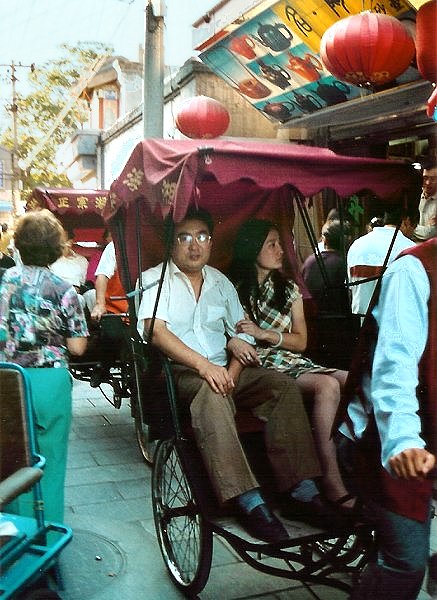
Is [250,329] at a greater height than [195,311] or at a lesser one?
lesser

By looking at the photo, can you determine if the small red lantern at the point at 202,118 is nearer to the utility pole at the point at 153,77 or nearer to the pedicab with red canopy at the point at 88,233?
the utility pole at the point at 153,77

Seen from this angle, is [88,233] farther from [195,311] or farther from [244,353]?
[244,353]

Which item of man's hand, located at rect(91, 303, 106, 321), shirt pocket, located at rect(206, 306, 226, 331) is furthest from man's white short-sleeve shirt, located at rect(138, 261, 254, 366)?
man's hand, located at rect(91, 303, 106, 321)

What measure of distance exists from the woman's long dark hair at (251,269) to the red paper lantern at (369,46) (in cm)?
215

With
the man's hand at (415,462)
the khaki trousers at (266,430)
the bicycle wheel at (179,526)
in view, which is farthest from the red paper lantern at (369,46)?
the man's hand at (415,462)

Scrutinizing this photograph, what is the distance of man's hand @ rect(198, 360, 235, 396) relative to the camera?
3186 mm

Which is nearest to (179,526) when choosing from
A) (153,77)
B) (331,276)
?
(331,276)

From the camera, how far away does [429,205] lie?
148 inches

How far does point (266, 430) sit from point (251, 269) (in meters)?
1.32

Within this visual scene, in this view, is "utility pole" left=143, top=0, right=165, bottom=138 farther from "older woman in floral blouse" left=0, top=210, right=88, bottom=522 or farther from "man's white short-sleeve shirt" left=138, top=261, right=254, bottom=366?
"older woman in floral blouse" left=0, top=210, right=88, bottom=522

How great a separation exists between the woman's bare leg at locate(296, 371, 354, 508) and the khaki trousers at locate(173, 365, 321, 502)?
141 mm

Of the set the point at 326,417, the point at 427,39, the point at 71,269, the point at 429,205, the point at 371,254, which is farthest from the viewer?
the point at 71,269

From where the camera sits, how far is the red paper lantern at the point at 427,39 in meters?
4.80

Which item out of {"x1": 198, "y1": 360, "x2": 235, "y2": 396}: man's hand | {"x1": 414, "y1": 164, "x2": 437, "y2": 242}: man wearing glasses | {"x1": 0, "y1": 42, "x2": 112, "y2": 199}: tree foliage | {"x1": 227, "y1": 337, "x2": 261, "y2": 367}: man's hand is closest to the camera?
{"x1": 414, "y1": 164, "x2": 437, "y2": 242}: man wearing glasses
